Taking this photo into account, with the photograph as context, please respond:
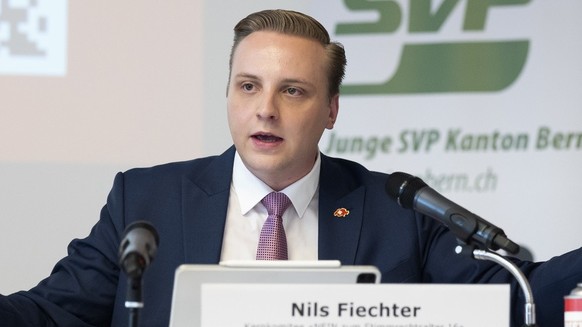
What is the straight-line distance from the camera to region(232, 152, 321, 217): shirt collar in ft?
11.0

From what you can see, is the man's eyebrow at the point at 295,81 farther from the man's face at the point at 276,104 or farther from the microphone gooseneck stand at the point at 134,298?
the microphone gooseneck stand at the point at 134,298

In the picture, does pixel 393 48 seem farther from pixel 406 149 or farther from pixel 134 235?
pixel 134 235

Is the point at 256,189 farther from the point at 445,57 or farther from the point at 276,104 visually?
the point at 445,57

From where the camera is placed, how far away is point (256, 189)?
11.0ft

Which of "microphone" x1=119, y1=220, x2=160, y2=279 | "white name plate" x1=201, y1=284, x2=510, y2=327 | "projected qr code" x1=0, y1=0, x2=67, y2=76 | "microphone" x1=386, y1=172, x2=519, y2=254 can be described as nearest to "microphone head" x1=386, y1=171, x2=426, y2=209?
"microphone" x1=386, y1=172, x2=519, y2=254

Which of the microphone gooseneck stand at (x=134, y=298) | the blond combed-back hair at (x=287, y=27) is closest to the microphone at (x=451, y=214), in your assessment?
the microphone gooseneck stand at (x=134, y=298)

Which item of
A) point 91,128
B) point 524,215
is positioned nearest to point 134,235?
point 91,128

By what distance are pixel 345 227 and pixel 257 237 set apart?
0.28m

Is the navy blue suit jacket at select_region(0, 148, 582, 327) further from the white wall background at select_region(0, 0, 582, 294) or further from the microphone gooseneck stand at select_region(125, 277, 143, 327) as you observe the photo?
the white wall background at select_region(0, 0, 582, 294)

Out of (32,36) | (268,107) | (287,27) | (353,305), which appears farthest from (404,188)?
(32,36)

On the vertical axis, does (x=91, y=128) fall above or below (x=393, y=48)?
below

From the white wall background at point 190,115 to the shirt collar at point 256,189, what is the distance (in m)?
1.28

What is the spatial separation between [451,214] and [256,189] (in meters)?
1.00

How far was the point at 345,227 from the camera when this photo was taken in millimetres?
3342
